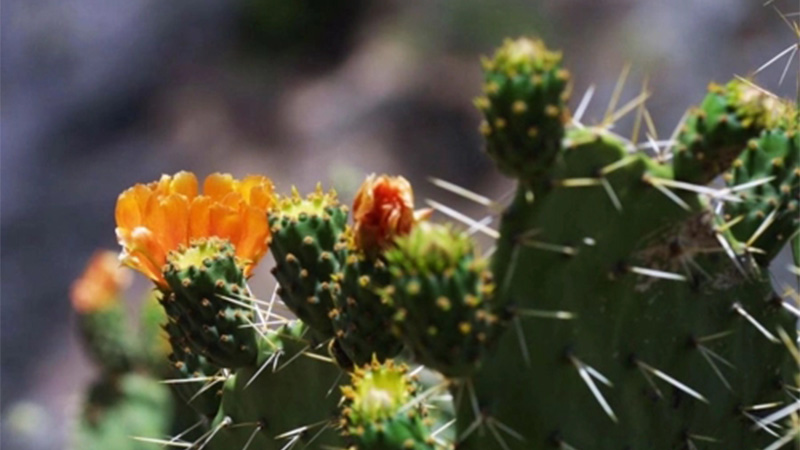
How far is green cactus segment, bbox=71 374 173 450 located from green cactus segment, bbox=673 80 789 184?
271 cm

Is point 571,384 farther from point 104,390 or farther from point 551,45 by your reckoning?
point 551,45

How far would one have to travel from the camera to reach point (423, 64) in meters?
9.58

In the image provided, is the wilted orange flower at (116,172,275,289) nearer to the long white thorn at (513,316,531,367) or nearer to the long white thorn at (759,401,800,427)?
the long white thorn at (513,316,531,367)

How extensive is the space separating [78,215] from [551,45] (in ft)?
10.4

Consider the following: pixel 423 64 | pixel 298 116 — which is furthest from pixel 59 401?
pixel 423 64

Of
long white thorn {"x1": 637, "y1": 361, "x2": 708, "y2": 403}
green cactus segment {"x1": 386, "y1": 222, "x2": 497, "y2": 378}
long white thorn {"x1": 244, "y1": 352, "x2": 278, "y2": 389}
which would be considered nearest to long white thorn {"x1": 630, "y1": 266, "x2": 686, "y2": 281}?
long white thorn {"x1": 637, "y1": 361, "x2": 708, "y2": 403}

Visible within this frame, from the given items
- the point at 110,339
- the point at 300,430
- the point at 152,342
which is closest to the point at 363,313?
the point at 300,430

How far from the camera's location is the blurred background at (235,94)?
850cm

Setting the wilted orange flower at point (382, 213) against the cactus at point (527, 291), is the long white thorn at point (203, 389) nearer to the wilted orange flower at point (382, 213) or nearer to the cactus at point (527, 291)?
the cactus at point (527, 291)

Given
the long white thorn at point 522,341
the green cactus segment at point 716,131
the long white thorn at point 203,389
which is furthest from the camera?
the long white thorn at point 203,389

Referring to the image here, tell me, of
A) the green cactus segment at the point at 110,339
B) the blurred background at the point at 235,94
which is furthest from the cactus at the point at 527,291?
the blurred background at the point at 235,94

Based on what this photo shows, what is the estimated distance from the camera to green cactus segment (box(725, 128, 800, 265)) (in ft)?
5.86

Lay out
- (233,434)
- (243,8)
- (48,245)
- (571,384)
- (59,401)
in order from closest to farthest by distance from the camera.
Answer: (571,384)
(233,434)
(59,401)
(48,245)
(243,8)

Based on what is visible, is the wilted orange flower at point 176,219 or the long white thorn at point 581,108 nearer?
the long white thorn at point 581,108
